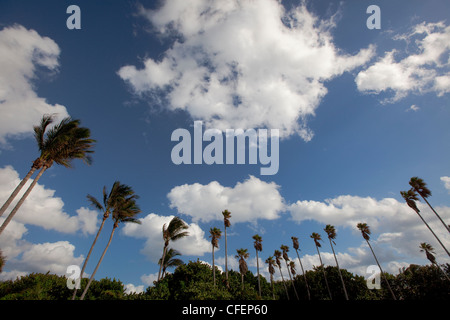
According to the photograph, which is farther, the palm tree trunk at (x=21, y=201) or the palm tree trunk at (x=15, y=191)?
the palm tree trunk at (x=21, y=201)

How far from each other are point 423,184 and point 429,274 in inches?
712

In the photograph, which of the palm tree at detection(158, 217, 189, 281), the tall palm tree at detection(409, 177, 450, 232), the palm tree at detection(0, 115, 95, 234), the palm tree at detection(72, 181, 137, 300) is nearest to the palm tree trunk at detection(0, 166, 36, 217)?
the palm tree at detection(0, 115, 95, 234)

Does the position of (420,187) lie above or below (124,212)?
above

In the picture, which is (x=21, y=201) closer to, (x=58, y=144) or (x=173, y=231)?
(x=58, y=144)

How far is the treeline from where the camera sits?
20000mm

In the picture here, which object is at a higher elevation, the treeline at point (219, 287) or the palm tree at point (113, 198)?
the palm tree at point (113, 198)

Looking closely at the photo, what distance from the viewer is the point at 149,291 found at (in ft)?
77.7

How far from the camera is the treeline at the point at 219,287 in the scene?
20.0 metres

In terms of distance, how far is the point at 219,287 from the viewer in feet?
102

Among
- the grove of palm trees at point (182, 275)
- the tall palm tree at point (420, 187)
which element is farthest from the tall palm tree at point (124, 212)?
the tall palm tree at point (420, 187)

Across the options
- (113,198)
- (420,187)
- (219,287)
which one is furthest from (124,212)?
(420,187)

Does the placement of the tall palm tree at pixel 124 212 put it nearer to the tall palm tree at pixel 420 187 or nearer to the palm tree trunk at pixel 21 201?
the palm tree trunk at pixel 21 201
